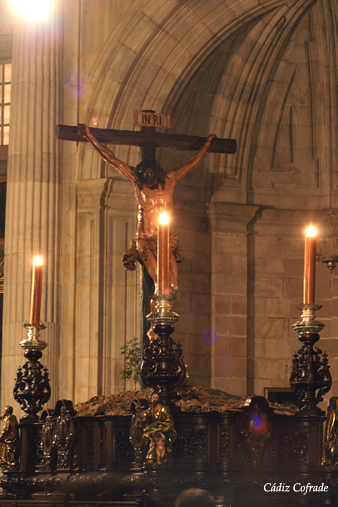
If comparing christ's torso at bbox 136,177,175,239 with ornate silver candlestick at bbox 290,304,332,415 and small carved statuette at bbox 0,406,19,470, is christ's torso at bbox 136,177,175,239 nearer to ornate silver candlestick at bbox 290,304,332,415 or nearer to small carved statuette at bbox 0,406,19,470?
small carved statuette at bbox 0,406,19,470

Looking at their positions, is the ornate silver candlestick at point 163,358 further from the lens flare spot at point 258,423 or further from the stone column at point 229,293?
the stone column at point 229,293

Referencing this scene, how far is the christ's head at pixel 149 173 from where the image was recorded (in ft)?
29.5

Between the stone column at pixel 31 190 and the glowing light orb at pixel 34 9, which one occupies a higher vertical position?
the glowing light orb at pixel 34 9

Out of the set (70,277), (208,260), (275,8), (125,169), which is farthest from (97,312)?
(275,8)

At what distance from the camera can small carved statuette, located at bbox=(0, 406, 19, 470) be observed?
313 inches

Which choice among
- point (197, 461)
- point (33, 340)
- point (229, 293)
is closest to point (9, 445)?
point (33, 340)

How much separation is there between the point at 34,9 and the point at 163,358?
28.2 feet

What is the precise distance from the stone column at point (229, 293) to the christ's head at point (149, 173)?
586 centimetres

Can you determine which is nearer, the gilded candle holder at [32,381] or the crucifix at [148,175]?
the gilded candle holder at [32,381]

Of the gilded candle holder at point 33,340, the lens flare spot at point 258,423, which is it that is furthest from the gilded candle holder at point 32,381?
the lens flare spot at point 258,423

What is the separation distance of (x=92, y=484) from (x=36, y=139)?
7.30m

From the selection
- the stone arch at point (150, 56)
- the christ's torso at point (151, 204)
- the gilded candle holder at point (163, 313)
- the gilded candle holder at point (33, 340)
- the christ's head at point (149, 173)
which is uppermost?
the stone arch at point (150, 56)

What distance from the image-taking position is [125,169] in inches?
378

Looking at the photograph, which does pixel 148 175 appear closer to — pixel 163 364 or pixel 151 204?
pixel 151 204
